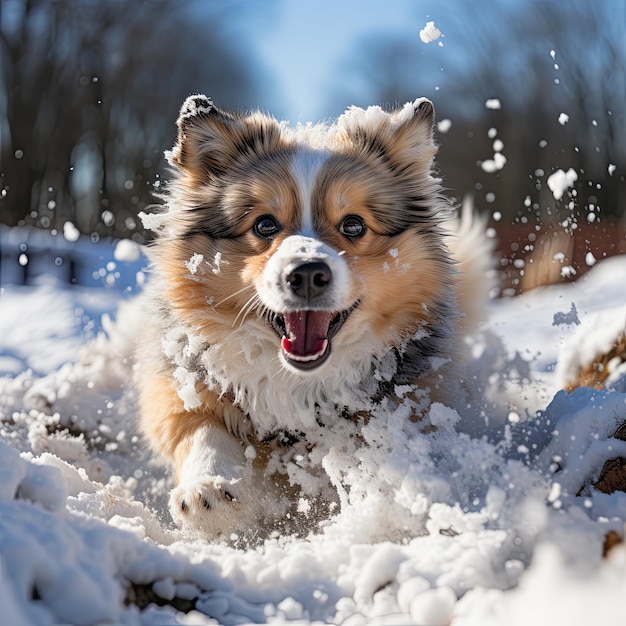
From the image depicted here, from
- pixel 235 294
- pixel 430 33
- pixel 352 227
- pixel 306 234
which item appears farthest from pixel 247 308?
pixel 430 33

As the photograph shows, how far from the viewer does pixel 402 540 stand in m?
2.12

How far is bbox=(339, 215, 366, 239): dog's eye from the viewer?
2.95 m

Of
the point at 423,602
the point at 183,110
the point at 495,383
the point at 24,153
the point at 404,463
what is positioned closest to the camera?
the point at 423,602

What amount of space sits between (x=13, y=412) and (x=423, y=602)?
3.27 metres

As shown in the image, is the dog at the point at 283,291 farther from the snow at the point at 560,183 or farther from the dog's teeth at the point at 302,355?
the snow at the point at 560,183

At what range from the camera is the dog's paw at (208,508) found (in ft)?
8.21

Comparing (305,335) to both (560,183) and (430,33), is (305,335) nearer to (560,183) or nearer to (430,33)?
(430,33)

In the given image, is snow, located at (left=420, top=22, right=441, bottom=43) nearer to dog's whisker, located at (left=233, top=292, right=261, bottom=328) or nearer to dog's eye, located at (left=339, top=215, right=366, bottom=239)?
dog's eye, located at (left=339, top=215, right=366, bottom=239)

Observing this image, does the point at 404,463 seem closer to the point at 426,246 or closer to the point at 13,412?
the point at 426,246

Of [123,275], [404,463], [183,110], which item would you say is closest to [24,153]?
[123,275]

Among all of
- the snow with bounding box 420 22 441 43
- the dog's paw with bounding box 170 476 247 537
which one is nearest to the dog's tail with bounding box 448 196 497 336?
the snow with bounding box 420 22 441 43

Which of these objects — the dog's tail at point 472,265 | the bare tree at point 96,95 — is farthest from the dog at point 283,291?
the bare tree at point 96,95

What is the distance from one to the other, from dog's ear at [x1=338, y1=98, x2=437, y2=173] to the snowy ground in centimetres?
95

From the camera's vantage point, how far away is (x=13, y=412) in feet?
13.9
